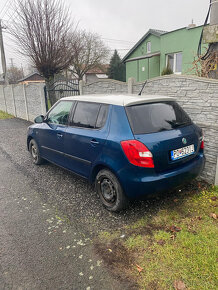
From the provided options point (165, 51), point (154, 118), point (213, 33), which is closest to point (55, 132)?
point (154, 118)

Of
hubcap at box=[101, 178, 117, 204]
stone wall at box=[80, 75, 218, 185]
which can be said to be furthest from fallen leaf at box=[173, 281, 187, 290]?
stone wall at box=[80, 75, 218, 185]

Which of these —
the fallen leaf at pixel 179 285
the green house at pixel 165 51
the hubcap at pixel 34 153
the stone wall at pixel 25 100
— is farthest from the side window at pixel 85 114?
the green house at pixel 165 51

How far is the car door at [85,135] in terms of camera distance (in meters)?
3.30

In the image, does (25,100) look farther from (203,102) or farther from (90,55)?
(90,55)

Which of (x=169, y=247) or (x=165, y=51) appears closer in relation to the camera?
(x=169, y=247)

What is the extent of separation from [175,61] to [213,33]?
14297mm

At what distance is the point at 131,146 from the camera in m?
2.81

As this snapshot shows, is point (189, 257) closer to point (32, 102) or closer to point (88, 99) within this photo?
point (88, 99)

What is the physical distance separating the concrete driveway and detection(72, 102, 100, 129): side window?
1.24m

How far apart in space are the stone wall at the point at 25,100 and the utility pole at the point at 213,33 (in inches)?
304

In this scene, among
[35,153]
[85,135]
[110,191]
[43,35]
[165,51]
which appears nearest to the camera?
[110,191]

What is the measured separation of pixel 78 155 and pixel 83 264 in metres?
1.74

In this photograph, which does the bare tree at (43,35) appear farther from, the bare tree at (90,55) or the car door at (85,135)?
the bare tree at (90,55)

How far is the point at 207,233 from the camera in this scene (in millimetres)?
2746
